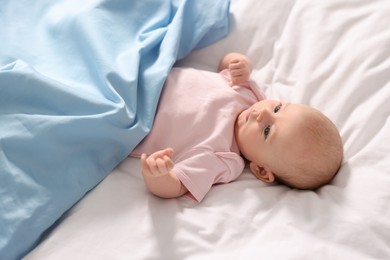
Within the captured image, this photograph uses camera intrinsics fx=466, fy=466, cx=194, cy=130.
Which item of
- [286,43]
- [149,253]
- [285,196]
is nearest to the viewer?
[149,253]

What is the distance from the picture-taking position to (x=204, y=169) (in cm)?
97

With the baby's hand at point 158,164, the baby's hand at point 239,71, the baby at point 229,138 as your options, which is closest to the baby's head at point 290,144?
the baby at point 229,138

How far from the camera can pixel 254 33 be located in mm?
1262

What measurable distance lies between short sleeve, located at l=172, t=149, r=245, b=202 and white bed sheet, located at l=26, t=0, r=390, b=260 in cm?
2

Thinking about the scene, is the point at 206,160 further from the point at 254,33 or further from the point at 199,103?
the point at 254,33

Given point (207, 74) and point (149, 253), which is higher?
point (207, 74)

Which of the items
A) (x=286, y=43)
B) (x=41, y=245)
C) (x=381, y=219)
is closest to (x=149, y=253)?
(x=41, y=245)

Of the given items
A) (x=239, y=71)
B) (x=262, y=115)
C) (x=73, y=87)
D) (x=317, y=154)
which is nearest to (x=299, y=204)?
(x=317, y=154)

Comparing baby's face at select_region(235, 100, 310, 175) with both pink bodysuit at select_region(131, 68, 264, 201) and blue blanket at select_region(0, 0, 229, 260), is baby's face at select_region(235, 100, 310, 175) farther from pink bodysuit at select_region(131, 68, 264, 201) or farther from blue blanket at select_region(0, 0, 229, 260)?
blue blanket at select_region(0, 0, 229, 260)

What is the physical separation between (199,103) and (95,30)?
30cm

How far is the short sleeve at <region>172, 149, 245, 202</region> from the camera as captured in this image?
0.93m

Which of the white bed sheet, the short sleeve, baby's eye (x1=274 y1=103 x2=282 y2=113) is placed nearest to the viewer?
the white bed sheet

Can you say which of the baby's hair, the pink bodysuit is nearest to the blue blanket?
the pink bodysuit

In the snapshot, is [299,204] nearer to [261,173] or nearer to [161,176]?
[261,173]
